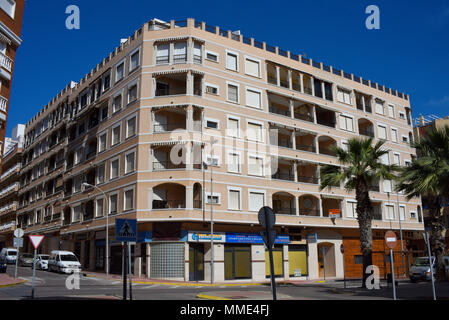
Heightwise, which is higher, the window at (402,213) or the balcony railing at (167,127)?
the balcony railing at (167,127)

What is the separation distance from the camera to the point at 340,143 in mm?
43562

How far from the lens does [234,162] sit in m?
35.1

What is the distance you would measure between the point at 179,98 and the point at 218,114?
11.3 ft

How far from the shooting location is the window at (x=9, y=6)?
2617 cm

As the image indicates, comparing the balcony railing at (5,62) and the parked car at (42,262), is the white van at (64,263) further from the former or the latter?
the balcony railing at (5,62)

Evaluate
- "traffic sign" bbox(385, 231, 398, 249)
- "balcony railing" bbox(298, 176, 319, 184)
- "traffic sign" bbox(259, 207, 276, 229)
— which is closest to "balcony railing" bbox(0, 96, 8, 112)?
"traffic sign" bbox(259, 207, 276, 229)

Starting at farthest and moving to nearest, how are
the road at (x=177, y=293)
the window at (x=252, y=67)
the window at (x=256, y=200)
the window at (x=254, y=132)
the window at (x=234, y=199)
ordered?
the window at (x=252, y=67)
the window at (x=254, y=132)
the window at (x=256, y=200)
the window at (x=234, y=199)
the road at (x=177, y=293)

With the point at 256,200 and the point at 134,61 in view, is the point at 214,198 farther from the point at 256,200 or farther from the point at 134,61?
the point at 134,61

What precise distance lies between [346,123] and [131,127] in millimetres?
22158

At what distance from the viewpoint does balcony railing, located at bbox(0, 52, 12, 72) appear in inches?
1014

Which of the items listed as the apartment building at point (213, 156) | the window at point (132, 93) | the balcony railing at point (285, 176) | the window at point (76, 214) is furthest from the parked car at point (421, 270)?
the window at point (76, 214)

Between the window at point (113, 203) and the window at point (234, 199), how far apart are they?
9.78m

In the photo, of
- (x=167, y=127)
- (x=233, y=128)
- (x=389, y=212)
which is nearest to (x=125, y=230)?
A: (x=167, y=127)
